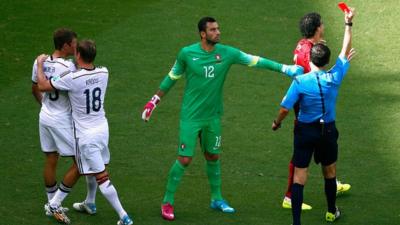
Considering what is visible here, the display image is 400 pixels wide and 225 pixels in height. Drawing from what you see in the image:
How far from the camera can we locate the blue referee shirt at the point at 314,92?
8.59 meters

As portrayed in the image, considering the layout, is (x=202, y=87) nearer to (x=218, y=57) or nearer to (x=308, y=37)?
(x=218, y=57)

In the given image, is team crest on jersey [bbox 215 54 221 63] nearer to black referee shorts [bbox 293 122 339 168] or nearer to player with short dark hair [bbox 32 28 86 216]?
black referee shorts [bbox 293 122 339 168]

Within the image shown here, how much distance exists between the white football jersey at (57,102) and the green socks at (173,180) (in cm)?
114

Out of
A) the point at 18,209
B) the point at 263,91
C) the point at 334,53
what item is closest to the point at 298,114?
the point at 18,209

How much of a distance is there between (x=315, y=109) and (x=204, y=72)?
46.3 inches

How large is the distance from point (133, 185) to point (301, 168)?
7.28 ft

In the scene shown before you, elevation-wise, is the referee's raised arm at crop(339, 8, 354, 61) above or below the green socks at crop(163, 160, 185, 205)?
above

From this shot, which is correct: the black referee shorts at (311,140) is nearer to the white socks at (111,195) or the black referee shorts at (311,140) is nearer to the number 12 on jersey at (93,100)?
the white socks at (111,195)

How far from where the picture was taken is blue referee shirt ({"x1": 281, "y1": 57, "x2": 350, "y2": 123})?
859 cm

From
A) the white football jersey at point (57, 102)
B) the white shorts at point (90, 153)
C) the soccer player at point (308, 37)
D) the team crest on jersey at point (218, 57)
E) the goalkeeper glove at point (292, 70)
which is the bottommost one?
the white shorts at point (90, 153)

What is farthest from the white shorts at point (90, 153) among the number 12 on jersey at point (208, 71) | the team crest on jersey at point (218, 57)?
the team crest on jersey at point (218, 57)

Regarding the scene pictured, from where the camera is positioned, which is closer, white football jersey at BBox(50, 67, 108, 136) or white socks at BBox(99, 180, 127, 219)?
white football jersey at BBox(50, 67, 108, 136)

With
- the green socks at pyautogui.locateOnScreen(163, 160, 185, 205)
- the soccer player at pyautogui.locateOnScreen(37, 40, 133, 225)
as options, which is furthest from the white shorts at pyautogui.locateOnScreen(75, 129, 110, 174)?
the green socks at pyautogui.locateOnScreen(163, 160, 185, 205)

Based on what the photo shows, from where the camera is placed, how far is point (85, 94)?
28.5 ft
